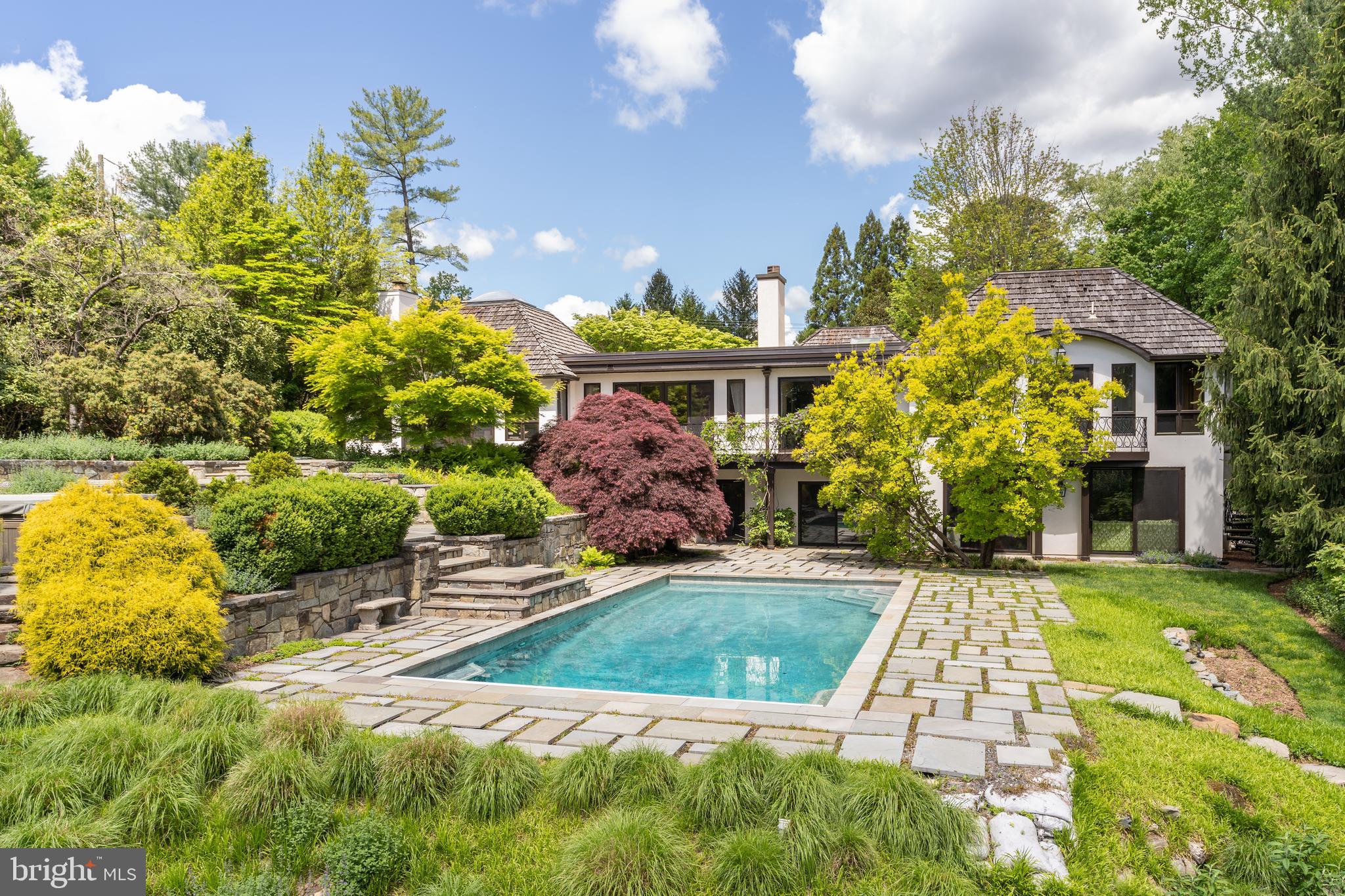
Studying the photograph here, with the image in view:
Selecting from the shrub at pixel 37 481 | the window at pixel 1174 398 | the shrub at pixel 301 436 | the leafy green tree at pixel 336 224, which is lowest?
the shrub at pixel 37 481

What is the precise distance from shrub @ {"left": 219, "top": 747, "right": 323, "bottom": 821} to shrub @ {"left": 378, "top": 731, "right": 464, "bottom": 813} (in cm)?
36

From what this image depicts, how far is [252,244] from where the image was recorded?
2344 cm

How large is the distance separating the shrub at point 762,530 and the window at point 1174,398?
8.57 meters

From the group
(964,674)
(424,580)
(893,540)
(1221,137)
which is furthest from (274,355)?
(1221,137)

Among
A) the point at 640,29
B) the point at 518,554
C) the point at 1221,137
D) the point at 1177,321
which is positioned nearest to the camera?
the point at 518,554

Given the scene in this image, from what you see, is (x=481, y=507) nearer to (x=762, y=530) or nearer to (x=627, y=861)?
(x=762, y=530)

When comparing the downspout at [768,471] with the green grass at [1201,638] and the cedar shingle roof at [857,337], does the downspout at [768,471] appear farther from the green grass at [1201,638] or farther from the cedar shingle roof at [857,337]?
the green grass at [1201,638]

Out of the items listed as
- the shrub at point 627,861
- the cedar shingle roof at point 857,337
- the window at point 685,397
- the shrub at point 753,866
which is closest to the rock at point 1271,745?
the shrub at point 753,866

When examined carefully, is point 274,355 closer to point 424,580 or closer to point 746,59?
point 424,580

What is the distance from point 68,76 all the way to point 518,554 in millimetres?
21042

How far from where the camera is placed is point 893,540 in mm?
14836

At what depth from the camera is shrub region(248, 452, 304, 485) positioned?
1263cm

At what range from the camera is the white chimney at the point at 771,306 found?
22188 mm

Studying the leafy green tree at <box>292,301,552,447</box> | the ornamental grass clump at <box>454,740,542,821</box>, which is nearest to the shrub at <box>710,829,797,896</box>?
the ornamental grass clump at <box>454,740,542,821</box>
